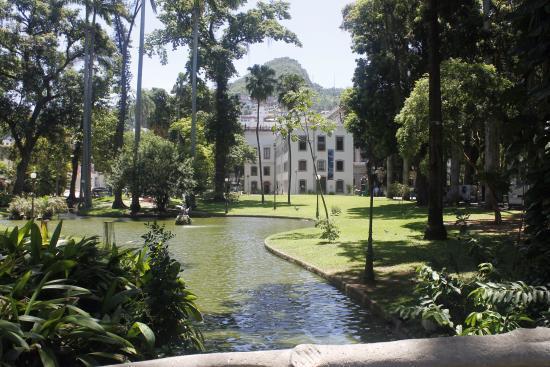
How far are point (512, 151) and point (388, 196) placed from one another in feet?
155

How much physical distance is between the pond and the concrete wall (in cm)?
374

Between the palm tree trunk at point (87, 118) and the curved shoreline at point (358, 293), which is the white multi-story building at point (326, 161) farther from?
the curved shoreline at point (358, 293)

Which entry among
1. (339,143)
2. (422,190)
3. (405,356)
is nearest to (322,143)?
(339,143)

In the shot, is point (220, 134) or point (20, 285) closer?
point (20, 285)

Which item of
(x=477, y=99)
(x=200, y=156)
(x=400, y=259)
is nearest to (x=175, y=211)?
(x=200, y=156)

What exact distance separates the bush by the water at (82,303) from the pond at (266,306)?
153 cm

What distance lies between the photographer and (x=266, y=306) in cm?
934

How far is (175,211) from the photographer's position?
39.0 meters

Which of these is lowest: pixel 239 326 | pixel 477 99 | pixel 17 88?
pixel 239 326

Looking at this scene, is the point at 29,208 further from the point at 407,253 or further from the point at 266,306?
the point at 266,306

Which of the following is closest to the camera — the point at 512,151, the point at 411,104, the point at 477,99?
the point at 512,151

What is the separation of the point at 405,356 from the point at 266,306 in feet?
21.4

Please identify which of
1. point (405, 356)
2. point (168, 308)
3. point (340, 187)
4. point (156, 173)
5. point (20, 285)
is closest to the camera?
point (405, 356)

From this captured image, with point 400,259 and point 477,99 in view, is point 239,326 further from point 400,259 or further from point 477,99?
point 477,99
